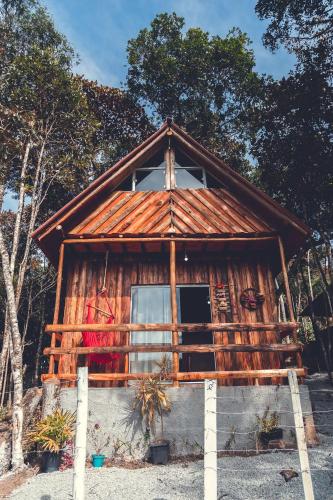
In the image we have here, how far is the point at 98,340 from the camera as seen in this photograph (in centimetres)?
878

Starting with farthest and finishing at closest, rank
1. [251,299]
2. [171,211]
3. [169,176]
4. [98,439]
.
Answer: [169,176] → [171,211] → [251,299] → [98,439]

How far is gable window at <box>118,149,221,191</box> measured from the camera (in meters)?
11.1

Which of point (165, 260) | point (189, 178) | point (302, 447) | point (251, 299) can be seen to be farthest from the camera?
point (189, 178)

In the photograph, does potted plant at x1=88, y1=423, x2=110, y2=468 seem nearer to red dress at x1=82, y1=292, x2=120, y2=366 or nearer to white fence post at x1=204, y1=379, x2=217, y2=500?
red dress at x1=82, y1=292, x2=120, y2=366

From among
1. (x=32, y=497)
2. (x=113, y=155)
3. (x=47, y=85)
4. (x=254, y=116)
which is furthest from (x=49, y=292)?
(x=32, y=497)

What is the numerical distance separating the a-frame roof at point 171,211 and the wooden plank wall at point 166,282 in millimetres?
913

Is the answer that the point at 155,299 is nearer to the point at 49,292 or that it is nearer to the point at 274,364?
the point at 274,364

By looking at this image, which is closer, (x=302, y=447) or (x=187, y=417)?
(x=302, y=447)

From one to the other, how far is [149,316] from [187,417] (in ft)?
9.81

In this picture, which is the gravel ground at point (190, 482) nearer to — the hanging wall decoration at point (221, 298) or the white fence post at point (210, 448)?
the white fence post at point (210, 448)

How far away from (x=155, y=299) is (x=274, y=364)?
3364 millimetres

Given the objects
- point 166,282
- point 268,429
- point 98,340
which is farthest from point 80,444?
point 166,282

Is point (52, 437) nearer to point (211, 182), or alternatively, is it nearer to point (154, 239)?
point (154, 239)

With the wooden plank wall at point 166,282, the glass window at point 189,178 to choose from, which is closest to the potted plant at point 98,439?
the wooden plank wall at point 166,282
